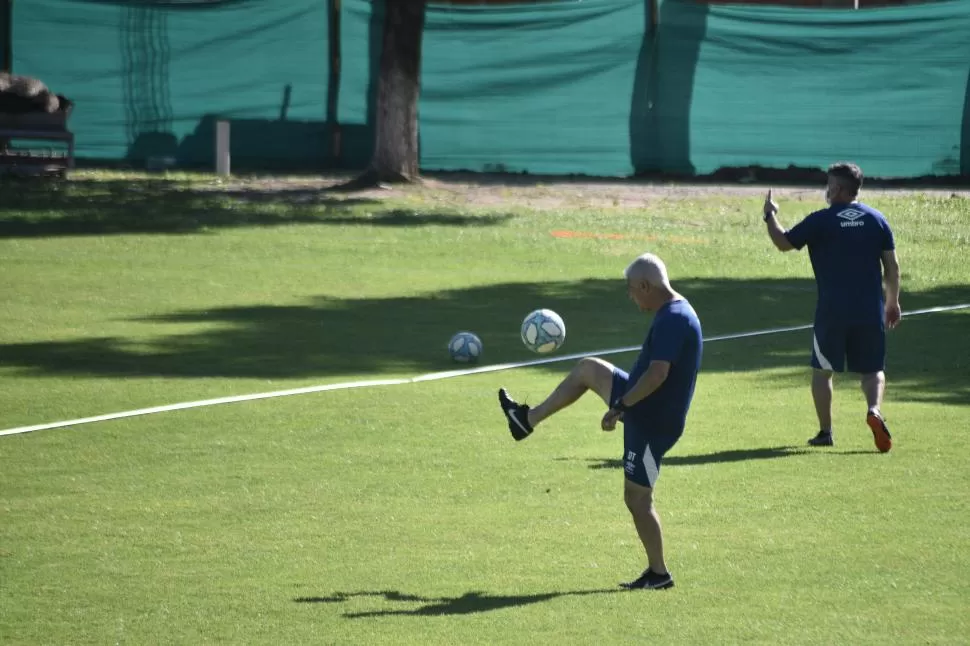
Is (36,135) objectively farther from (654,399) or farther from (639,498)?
(639,498)

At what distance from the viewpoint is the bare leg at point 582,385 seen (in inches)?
317

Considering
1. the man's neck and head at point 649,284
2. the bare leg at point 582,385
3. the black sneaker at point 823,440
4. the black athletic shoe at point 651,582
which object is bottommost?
the black athletic shoe at point 651,582

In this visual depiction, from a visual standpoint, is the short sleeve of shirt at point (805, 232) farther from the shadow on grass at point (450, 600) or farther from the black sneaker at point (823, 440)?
the shadow on grass at point (450, 600)

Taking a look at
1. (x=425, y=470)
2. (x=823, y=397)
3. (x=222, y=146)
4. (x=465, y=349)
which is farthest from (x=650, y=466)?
(x=222, y=146)

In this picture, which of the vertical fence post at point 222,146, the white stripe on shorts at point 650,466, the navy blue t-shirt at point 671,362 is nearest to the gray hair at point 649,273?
the navy blue t-shirt at point 671,362

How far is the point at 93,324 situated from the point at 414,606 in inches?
356

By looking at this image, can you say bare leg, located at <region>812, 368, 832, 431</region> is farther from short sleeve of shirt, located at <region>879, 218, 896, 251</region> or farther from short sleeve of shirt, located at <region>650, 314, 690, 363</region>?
short sleeve of shirt, located at <region>650, 314, 690, 363</region>

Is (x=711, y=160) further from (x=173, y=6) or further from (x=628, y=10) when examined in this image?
(x=173, y=6)

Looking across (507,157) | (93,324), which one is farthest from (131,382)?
(507,157)

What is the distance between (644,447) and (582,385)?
76 centimetres

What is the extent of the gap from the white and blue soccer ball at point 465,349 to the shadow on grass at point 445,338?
0.13 meters

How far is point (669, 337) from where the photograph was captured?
7461mm

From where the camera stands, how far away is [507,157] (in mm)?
31609

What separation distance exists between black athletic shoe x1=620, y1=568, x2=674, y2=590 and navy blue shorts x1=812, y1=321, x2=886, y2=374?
3.76 metres
